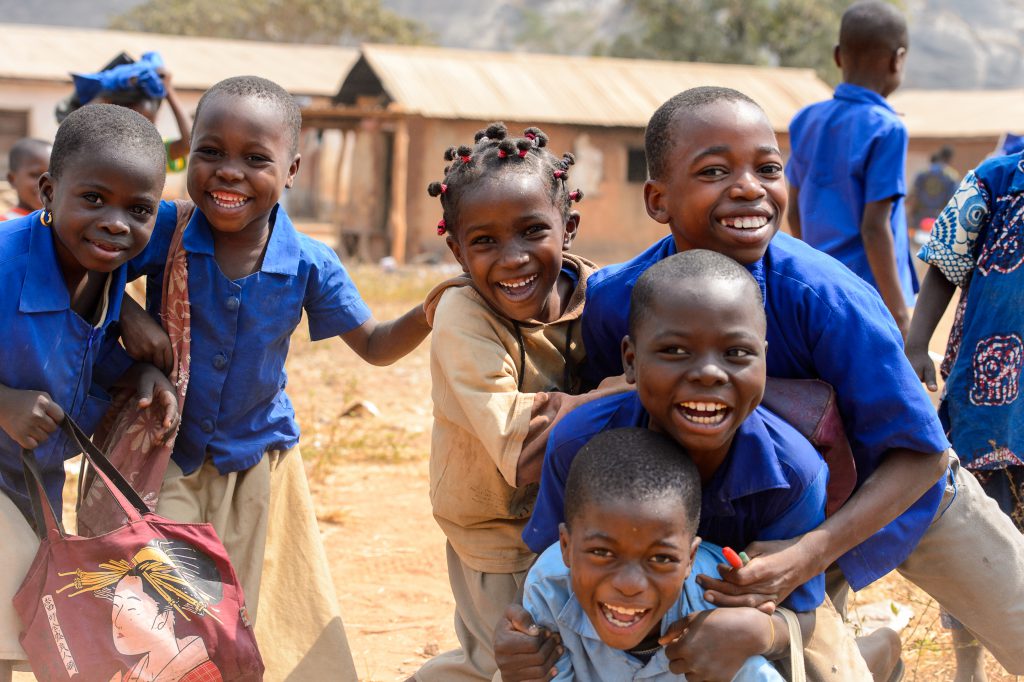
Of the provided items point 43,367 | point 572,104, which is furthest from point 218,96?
point 572,104

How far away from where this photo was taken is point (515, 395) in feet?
8.06

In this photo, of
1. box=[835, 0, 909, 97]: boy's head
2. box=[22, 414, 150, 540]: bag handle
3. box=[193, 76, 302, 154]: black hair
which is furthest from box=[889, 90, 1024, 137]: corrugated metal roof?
box=[22, 414, 150, 540]: bag handle

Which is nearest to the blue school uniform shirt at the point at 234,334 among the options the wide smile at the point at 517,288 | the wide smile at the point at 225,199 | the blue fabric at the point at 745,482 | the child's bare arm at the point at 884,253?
the wide smile at the point at 225,199

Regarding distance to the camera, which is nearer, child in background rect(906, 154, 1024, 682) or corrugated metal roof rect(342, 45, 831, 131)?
child in background rect(906, 154, 1024, 682)

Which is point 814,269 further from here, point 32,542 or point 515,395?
point 32,542

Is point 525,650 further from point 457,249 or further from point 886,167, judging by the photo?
point 886,167

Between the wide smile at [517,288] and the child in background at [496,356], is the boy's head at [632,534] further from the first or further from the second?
the wide smile at [517,288]

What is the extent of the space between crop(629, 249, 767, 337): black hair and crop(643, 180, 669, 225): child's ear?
275mm

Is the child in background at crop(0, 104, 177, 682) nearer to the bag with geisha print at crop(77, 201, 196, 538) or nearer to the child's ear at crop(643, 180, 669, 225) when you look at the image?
the bag with geisha print at crop(77, 201, 196, 538)

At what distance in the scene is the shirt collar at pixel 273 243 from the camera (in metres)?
2.84

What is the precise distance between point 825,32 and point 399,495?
23.8m

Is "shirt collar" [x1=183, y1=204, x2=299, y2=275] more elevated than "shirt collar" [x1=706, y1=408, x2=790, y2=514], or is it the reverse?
"shirt collar" [x1=183, y1=204, x2=299, y2=275]

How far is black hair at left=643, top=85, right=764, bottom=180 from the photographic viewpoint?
2412mm

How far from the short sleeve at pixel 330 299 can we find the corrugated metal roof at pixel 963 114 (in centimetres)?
1851
